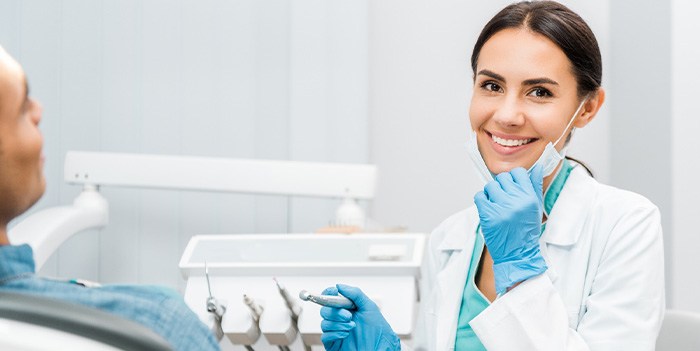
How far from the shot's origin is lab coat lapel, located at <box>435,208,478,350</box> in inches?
55.5

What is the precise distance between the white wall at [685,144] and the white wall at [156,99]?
0.98 meters

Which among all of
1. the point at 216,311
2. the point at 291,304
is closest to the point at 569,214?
the point at 291,304

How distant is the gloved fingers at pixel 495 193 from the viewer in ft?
4.14

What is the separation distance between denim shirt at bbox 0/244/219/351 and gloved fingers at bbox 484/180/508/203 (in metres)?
0.67

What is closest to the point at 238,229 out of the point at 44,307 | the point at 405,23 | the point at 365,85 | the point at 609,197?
the point at 365,85

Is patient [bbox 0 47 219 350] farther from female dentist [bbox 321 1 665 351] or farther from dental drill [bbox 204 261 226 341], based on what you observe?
dental drill [bbox 204 261 226 341]

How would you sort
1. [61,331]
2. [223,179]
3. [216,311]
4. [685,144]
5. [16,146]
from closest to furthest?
[61,331] < [16,146] < [216,311] < [223,179] < [685,144]

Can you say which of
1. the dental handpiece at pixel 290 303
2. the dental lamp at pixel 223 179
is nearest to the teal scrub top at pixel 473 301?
the dental handpiece at pixel 290 303

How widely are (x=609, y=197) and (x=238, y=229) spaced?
3.42 ft

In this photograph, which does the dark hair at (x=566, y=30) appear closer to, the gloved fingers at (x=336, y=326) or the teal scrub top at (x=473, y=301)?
the teal scrub top at (x=473, y=301)

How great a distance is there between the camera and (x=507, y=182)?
1286mm

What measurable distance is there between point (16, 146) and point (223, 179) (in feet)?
3.91

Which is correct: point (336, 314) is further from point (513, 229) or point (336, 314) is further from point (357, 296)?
point (513, 229)

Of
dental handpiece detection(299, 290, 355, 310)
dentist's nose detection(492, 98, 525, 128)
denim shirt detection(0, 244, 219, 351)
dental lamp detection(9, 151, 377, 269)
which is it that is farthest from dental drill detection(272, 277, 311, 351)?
denim shirt detection(0, 244, 219, 351)
